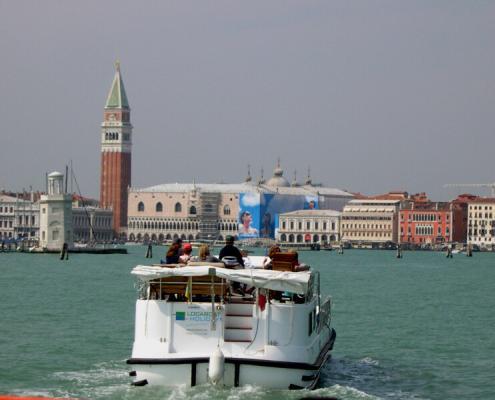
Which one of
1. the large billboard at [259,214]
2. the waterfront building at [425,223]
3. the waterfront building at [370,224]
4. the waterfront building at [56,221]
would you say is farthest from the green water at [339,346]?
Answer: the large billboard at [259,214]

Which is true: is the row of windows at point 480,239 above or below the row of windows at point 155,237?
above

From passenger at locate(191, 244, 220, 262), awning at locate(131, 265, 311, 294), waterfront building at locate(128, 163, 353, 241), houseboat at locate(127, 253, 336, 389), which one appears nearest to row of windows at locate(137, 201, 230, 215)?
waterfront building at locate(128, 163, 353, 241)

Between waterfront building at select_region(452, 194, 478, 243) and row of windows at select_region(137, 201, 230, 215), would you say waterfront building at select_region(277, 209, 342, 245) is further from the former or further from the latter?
waterfront building at select_region(452, 194, 478, 243)

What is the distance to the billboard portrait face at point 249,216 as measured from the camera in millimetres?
160000

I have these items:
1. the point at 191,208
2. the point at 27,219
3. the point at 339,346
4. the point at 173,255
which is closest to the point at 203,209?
the point at 191,208

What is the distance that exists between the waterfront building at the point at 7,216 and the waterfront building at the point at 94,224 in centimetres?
676

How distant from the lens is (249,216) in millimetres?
160875

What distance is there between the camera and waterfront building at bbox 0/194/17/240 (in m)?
160

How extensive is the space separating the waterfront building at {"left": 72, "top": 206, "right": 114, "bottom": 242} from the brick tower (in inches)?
51.0

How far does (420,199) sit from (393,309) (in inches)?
5172

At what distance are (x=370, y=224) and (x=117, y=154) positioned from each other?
28.7m

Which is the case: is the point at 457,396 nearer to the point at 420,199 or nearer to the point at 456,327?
the point at 456,327

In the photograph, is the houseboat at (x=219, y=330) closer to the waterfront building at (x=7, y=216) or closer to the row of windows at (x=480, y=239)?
the row of windows at (x=480, y=239)

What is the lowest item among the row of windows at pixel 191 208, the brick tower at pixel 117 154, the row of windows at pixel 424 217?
the row of windows at pixel 424 217
